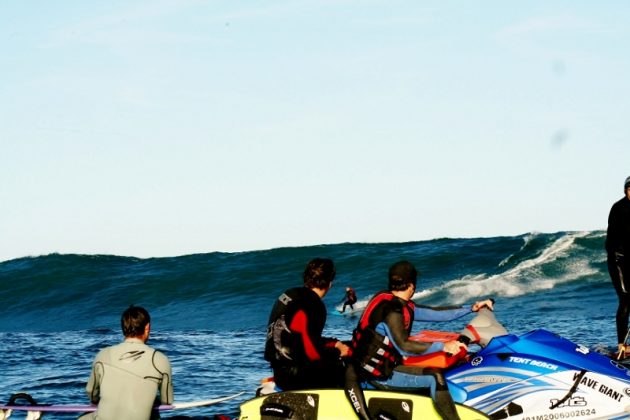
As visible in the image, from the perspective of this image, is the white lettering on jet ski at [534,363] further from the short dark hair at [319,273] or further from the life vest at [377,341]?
the short dark hair at [319,273]

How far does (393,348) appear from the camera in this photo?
825 cm

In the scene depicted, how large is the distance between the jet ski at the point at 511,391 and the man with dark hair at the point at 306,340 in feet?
0.44

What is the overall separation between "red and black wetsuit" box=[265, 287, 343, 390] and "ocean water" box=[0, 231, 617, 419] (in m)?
3.79

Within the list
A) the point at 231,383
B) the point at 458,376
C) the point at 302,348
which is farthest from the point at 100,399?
the point at 231,383

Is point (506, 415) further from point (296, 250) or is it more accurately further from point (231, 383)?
point (296, 250)

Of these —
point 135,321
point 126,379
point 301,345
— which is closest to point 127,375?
point 126,379

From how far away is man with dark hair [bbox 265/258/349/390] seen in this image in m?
8.21

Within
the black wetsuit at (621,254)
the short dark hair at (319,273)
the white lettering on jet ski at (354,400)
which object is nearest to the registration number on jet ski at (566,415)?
the white lettering on jet ski at (354,400)

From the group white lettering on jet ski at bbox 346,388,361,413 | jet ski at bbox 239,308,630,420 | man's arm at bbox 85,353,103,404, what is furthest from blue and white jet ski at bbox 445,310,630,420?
man's arm at bbox 85,353,103,404

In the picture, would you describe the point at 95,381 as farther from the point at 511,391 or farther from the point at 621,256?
the point at 621,256

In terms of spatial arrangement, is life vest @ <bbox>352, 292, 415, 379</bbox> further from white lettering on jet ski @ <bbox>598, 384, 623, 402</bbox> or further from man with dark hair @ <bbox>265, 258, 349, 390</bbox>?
white lettering on jet ski @ <bbox>598, 384, 623, 402</bbox>

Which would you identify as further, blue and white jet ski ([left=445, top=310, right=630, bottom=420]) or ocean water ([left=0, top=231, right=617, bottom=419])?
ocean water ([left=0, top=231, right=617, bottom=419])

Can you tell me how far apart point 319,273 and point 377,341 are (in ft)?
2.26

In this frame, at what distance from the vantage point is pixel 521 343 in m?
8.74
